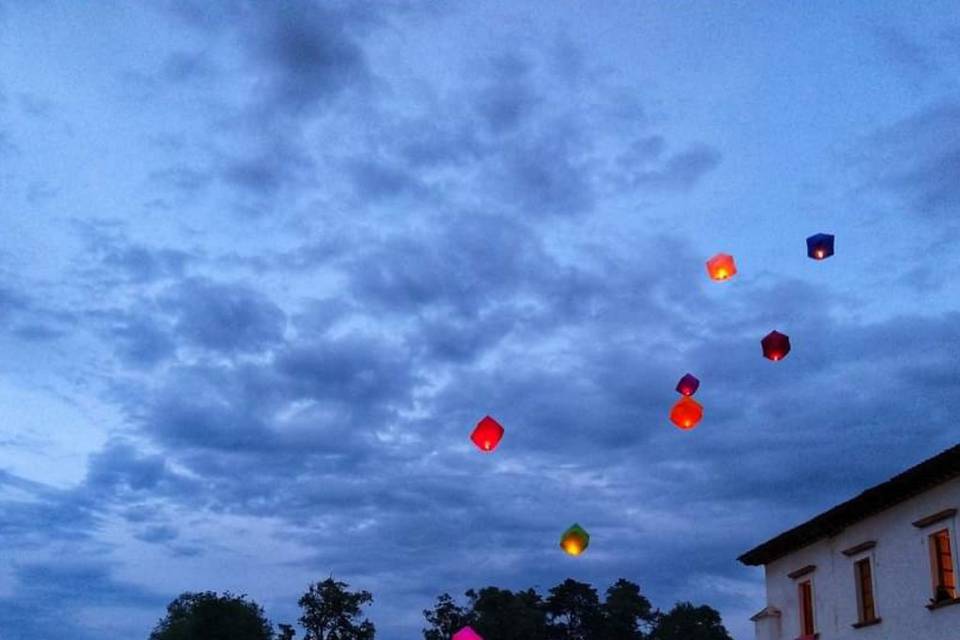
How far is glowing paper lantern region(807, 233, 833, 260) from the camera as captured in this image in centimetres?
1691

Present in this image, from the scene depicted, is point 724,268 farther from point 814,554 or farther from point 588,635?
point 588,635

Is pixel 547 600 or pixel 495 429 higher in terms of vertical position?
pixel 547 600

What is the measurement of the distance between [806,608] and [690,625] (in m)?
62.7

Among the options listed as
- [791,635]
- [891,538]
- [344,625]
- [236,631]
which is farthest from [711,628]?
[891,538]

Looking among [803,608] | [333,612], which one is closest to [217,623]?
[333,612]

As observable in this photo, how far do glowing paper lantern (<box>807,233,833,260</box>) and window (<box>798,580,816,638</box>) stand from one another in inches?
442

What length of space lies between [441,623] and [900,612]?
220 ft

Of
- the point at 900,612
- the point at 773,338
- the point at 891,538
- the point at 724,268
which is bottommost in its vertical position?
the point at 900,612

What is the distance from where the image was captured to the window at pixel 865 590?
21484mm

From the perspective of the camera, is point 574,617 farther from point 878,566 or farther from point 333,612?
point 878,566

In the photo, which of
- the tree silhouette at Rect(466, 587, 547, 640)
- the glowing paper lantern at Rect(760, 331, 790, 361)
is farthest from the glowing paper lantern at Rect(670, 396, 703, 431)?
the tree silhouette at Rect(466, 587, 547, 640)

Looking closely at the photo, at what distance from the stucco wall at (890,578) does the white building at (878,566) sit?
20 mm

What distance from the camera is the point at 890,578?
20469 millimetres

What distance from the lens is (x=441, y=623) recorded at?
82750 millimetres
